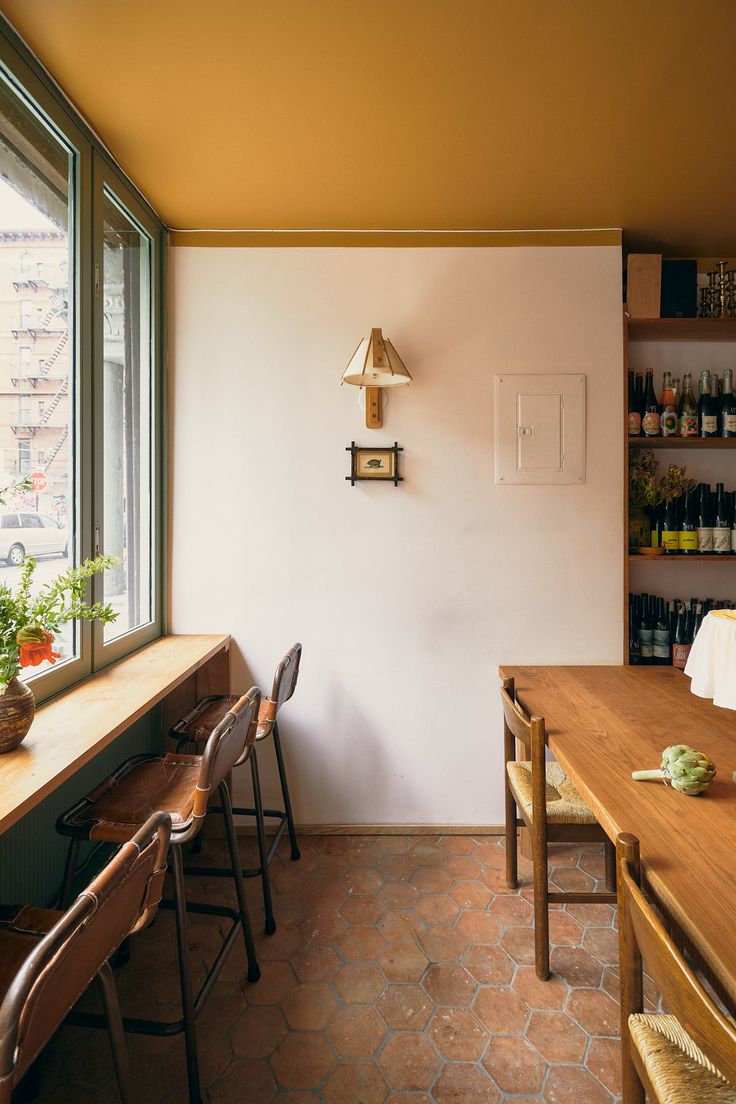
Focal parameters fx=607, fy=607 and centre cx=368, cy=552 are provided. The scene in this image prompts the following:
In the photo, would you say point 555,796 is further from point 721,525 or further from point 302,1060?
point 721,525

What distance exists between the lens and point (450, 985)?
197cm

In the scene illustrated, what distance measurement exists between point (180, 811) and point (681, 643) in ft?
7.90

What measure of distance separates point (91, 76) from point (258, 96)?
0.52 metres

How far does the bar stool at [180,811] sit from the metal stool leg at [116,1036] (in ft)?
1.10

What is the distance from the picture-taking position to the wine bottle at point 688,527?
2895mm

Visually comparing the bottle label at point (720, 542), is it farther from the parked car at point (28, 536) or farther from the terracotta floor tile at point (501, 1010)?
the parked car at point (28, 536)

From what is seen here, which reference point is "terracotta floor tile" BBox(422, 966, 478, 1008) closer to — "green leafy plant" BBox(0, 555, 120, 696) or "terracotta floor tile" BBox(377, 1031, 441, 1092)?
"terracotta floor tile" BBox(377, 1031, 441, 1092)

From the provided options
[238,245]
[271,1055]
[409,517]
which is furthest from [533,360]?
[271,1055]

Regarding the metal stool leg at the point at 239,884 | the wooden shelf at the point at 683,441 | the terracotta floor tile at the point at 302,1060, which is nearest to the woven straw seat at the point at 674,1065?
the terracotta floor tile at the point at 302,1060

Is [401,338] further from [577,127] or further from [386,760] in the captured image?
[386,760]

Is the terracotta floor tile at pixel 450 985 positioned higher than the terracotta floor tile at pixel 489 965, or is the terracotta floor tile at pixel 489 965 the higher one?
the terracotta floor tile at pixel 489 965

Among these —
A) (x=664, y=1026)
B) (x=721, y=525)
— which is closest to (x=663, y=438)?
(x=721, y=525)

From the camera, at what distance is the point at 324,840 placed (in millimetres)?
2895

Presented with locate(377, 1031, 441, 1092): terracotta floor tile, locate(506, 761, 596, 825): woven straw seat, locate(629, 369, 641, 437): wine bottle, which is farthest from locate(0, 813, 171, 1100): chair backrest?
locate(629, 369, 641, 437): wine bottle
